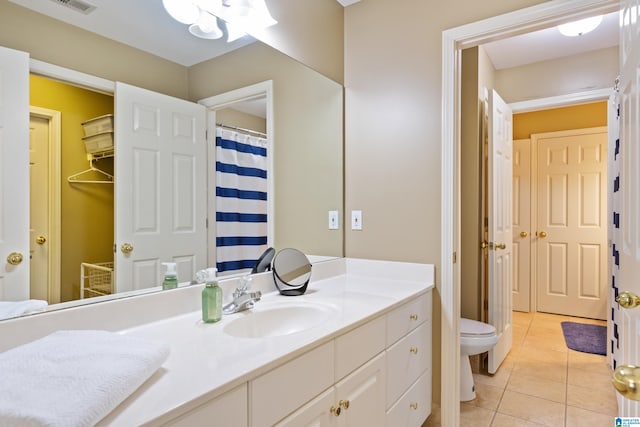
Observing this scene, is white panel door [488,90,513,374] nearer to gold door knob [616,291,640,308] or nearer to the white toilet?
the white toilet

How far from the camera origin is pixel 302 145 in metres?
1.97

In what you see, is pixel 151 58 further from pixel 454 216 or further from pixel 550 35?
pixel 550 35

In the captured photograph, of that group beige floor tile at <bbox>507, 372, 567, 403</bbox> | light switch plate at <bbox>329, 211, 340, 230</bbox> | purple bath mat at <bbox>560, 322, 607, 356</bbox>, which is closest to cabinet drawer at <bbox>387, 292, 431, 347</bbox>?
light switch plate at <bbox>329, 211, 340, 230</bbox>

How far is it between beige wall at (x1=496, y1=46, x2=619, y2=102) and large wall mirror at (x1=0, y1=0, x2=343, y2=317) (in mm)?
2059

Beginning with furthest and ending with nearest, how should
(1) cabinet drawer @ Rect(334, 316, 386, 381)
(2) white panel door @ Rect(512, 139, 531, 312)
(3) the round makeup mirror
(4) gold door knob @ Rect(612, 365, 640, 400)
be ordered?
(2) white panel door @ Rect(512, 139, 531, 312), (3) the round makeup mirror, (1) cabinet drawer @ Rect(334, 316, 386, 381), (4) gold door knob @ Rect(612, 365, 640, 400)

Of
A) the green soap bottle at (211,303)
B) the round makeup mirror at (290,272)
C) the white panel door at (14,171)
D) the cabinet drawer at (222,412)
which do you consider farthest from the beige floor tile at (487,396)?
the white panel door at (14,171)

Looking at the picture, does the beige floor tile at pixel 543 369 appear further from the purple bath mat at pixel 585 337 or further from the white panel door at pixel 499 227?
the purple bath mat at pixel 585 337

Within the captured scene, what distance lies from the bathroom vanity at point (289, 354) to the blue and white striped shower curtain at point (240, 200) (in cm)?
12

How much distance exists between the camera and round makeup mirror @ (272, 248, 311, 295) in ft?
5.32

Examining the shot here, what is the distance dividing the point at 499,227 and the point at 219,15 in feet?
7.73

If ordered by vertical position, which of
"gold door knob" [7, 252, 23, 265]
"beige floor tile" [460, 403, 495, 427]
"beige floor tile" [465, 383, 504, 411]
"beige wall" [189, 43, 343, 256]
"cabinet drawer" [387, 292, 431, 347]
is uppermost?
"beige wall" [189, 43, 343, 256]

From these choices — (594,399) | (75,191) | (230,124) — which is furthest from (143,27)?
(594,399)

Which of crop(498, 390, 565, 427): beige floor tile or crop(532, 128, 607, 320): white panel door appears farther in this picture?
crop(532, 128, 607, 320): white panel door

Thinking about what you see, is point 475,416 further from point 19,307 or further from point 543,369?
point 19,307
